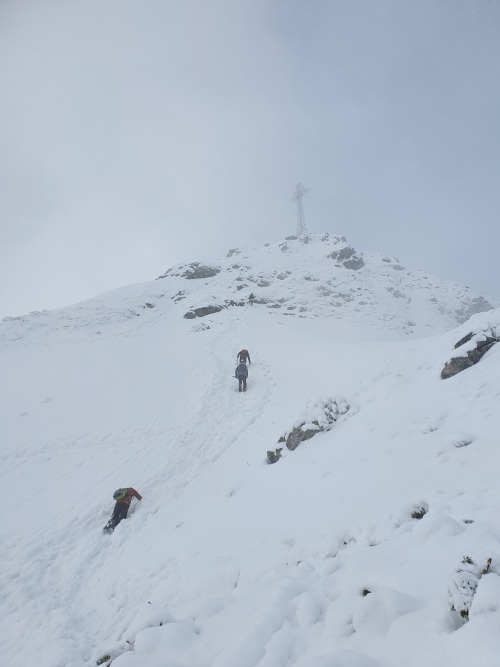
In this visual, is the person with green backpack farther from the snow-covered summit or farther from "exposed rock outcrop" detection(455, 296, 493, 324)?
"exposed rock outcrop" detection(455, 296, 493, 324)

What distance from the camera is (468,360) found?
21.1 ft

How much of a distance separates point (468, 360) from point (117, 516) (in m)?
8.87

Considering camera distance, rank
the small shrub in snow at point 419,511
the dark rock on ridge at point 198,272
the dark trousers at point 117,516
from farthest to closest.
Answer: the dark rock on ridge at point 198,272, the dark trousers at point 117,516, the small shrub in snow at point 419,511

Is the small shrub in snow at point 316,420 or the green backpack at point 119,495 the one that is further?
the small shrub in snow at point 316,420

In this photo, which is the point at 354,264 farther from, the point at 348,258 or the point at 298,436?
the point at 298,436

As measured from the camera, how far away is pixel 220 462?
8.03m

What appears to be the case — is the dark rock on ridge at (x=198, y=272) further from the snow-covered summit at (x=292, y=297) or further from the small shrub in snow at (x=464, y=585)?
the small shrub in snow at (x=464, y=585)

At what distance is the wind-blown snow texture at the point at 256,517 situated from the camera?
6.91 ft

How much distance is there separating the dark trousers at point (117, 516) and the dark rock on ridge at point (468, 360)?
320 inches

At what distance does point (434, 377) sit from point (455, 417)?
83.2 inches

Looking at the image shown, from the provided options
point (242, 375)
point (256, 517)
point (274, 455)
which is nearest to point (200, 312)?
point (242, 375)

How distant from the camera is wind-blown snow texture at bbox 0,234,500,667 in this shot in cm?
211

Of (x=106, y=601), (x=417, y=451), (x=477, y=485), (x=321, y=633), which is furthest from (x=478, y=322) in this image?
(x=106, y=601)

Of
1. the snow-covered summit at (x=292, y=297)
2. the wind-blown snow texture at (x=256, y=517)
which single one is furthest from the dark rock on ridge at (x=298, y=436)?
the snow-covered summit at (x=292, y=297)
